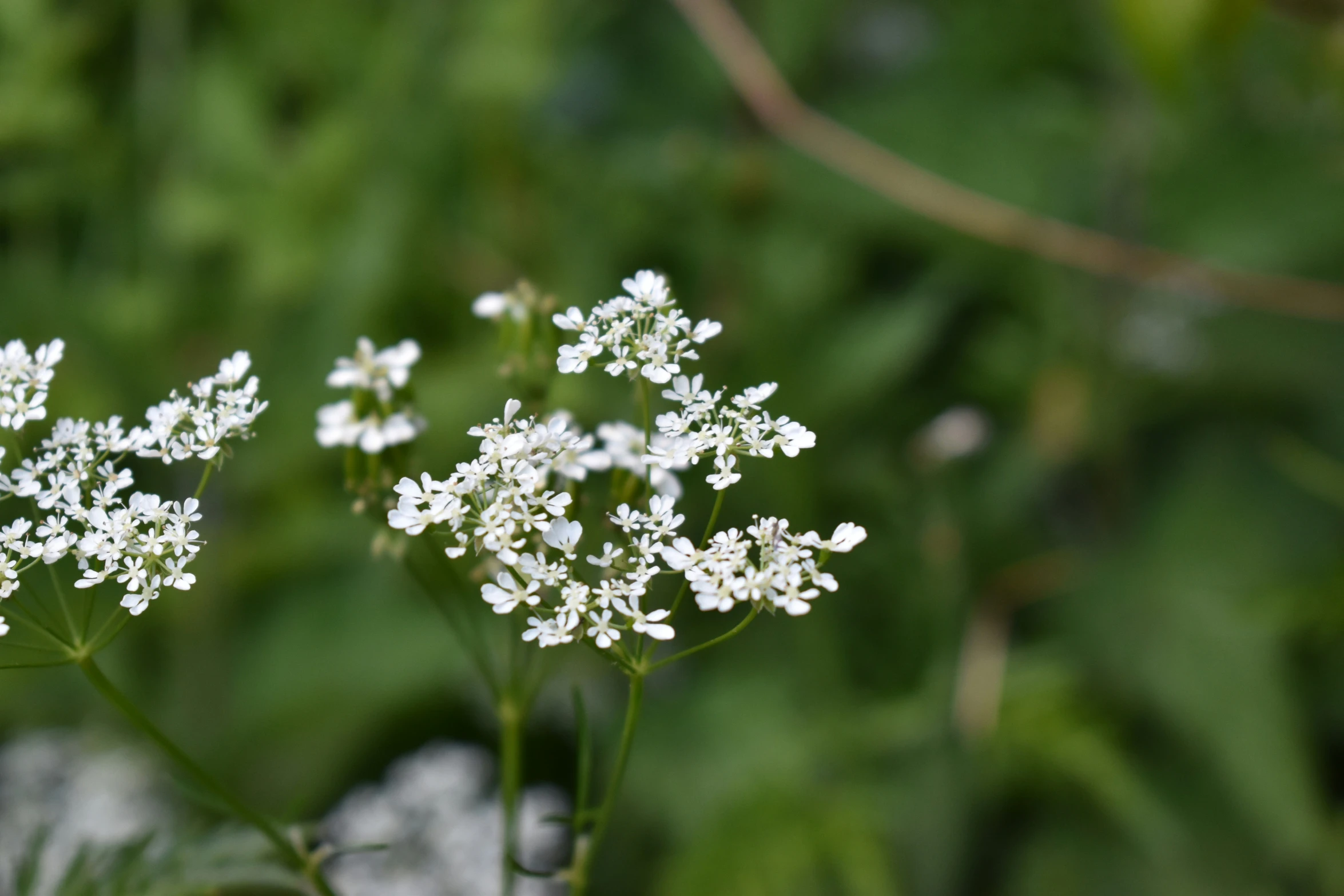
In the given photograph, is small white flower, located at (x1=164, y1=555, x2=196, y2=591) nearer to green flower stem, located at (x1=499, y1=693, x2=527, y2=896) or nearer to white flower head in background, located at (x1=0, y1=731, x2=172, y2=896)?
green flower stem, located at (x1=499, y1=693, x2=527, y2=896)

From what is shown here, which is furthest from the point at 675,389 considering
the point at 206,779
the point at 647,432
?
the point at 206,779

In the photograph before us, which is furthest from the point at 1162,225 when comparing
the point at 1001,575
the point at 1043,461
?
the point at 1001,575

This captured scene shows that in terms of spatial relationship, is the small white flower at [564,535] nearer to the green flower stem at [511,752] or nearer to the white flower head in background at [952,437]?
the green flower stem at [511,752]

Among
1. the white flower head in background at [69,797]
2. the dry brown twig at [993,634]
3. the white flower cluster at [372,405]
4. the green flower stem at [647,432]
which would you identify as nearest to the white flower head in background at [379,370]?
the white flower cluster at [372,405]

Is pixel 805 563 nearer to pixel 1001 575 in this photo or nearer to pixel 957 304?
pixel 1001 575

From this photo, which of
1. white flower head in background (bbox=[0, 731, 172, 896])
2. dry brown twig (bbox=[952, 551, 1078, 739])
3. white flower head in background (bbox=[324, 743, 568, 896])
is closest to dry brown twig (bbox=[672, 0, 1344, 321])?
dry brown twig (bbox=[952, 551, 1078, 739])

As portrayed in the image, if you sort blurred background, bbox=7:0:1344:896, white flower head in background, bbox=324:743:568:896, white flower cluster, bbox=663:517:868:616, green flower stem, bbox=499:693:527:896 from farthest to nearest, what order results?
1. blurred background, bbox=7:0:1344:896
2. white flower head in background, bbox=324:743:568:896
3. green flower stem, bbox=499:693:527:896
4. white flower cluster, bbox=663:517:868:616

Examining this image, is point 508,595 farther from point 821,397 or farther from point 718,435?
point 821,397
